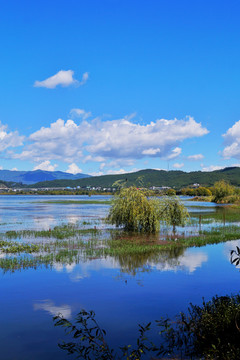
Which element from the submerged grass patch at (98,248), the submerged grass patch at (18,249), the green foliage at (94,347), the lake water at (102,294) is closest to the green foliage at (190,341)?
the green foliage at (94,347)

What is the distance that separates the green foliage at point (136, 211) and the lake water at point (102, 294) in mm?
12735

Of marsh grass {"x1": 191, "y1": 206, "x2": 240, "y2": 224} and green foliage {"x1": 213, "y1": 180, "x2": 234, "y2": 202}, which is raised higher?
green foliage {"x1": 213, "y1": 180, "x2": 234, "y2": 202}

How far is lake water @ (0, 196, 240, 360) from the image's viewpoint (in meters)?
10.7

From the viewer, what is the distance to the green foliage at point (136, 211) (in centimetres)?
3506

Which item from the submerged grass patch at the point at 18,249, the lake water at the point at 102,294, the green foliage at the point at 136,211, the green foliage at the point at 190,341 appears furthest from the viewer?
the green foliage at the point at 136,211

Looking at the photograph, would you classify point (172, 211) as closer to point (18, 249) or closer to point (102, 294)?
point (18, 249)

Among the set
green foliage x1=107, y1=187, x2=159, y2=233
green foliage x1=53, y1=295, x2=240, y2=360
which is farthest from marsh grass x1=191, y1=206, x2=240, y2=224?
green foliage x1=53, y1=295, x2=240, y2=360

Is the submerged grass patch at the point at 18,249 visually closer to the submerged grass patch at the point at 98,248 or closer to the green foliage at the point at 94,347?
the submerged grass patch at the point at 98,248

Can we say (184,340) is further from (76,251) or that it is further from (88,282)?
(76,251)

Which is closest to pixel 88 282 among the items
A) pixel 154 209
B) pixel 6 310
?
pixel 6 310

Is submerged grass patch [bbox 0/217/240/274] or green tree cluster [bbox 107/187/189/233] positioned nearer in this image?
submerged grass patch [bbox 0/217/240/274]

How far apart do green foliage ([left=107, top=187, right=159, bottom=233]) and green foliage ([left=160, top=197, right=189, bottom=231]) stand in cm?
143

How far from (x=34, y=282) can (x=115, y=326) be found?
653 cm

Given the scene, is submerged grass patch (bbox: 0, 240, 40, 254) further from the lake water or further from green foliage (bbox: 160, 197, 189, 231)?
green foliage (bbox: 160, 197, 189, 231)
